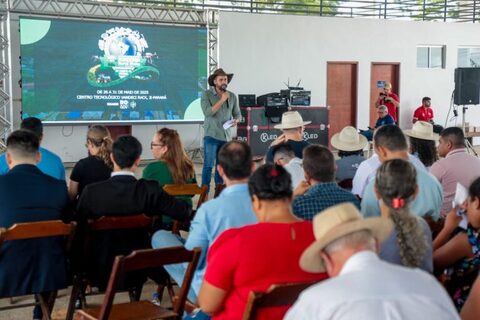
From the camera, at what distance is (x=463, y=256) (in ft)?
8.89

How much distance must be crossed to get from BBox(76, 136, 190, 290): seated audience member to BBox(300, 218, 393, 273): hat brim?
1794 mm

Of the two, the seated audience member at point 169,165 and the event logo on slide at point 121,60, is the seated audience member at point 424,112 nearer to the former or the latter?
the event logo on slide at point 121,60

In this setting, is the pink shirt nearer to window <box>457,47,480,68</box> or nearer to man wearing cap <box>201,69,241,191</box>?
man wearing cap <box>201,69,241,191</box>

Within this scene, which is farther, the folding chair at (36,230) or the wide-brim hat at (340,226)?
the folding chair at (36,230)

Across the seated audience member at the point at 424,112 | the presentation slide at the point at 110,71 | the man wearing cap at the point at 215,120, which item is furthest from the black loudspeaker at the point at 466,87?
the man wearing cap at the point at 215,120

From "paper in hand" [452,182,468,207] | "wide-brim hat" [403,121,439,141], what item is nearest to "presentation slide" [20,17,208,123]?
"wide-brim hat" [403,121,439,141]

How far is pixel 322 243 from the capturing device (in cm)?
177

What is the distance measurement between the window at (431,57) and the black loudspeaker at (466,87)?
2.96 metres

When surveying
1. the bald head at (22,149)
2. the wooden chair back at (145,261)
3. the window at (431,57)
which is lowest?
the wooden chair back at (145,261)

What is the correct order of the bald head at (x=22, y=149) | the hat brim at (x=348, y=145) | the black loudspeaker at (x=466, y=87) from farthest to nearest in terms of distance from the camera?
the black loudspeaker at (x=466, y=87), the hat brim at (x=348, y=145), the bald head at (x=22, y=149)

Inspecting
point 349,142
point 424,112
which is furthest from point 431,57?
point 349,142

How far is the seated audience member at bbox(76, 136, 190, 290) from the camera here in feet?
11.5

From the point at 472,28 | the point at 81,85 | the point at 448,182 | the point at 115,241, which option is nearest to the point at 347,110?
the point at 472,28

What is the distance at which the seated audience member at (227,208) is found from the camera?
2859mm
